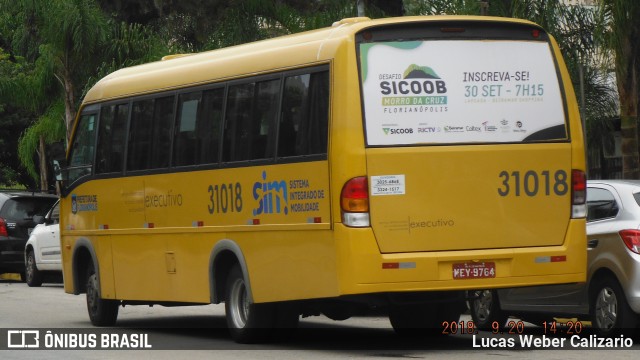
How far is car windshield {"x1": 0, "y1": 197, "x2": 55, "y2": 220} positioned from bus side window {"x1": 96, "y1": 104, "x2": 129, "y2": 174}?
12431mm

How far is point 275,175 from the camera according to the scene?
1393 cm

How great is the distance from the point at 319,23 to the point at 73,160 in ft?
Answer: 35.0

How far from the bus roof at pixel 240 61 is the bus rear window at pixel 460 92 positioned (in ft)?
0.82

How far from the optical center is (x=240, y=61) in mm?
14812

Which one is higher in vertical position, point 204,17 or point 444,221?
point 204,17

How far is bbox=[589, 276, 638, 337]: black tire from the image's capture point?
13.9 meters

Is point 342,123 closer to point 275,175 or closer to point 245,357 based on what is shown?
point 275,175

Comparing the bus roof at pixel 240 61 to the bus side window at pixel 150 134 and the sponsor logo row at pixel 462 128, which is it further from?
the sponsor logo row at pixel 462 128

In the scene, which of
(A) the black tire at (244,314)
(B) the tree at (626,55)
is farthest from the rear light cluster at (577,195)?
(B) the tree at (626,55)

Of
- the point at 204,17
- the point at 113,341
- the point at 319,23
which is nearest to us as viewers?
the point at 113,341

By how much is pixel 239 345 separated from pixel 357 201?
2.64 metres

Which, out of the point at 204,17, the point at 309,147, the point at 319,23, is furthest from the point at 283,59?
the point at 204,17

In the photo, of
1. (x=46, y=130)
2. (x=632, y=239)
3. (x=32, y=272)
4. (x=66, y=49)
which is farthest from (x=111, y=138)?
(x=46, y=130)

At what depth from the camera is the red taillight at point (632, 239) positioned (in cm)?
1390
